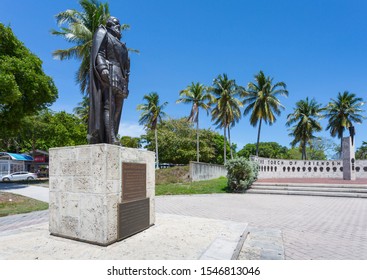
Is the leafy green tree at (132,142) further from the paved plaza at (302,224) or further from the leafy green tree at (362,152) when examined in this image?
the leafy green tree at (362,152)

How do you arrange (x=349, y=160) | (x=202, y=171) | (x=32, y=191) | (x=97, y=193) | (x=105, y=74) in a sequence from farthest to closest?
(x=202, y=171), (x=349, y=160), (x=32, y=191), (x=105, y=74), (x=97, y=193)

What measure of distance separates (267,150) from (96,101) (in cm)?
6573

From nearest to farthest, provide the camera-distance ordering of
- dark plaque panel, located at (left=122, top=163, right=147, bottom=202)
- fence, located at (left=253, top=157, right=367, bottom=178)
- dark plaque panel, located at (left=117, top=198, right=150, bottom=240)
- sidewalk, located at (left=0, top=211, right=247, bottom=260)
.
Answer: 1. sidewalk, located at (left=0, top=211, right=247, bottom=260)
2. dark plaque panel, located at (left=117, top=198, right=150, bottom=240)
3. dark plaque panel, located at (left=122, top=163, right=147, bottom=202)
4. fence, located at (left=253, top=157, right=367, bottom=178)

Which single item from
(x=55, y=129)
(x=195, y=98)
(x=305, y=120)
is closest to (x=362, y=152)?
(x=305, y=120)

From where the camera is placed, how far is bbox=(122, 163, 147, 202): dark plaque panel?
4.93 meters

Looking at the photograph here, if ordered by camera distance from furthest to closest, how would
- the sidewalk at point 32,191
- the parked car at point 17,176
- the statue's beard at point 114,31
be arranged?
the parked car at point 17,176 → the sidewalk at point 32,191 → the statue's beard at point 114,31

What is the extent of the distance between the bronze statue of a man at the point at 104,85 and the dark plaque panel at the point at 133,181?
25.3 inches

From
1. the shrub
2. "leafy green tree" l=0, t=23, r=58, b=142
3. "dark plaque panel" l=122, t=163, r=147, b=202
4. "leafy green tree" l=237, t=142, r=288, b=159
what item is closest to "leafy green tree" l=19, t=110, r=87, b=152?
"leafy green tree" l=0, t=23, r=58, b=142

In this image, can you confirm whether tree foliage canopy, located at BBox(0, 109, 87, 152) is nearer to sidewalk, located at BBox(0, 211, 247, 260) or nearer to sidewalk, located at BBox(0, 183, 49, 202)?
sidewalk, located at BBox(0, 183, 49, 202)

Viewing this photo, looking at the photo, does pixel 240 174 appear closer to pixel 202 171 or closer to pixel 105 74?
pixel 202 171

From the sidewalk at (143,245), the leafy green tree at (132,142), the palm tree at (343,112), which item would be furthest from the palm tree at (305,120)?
the sidewalk at (143,245)

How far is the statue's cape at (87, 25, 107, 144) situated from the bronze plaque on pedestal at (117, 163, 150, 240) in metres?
0.95

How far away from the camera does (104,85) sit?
17.2ft

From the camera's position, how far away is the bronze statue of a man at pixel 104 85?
5125 mm
